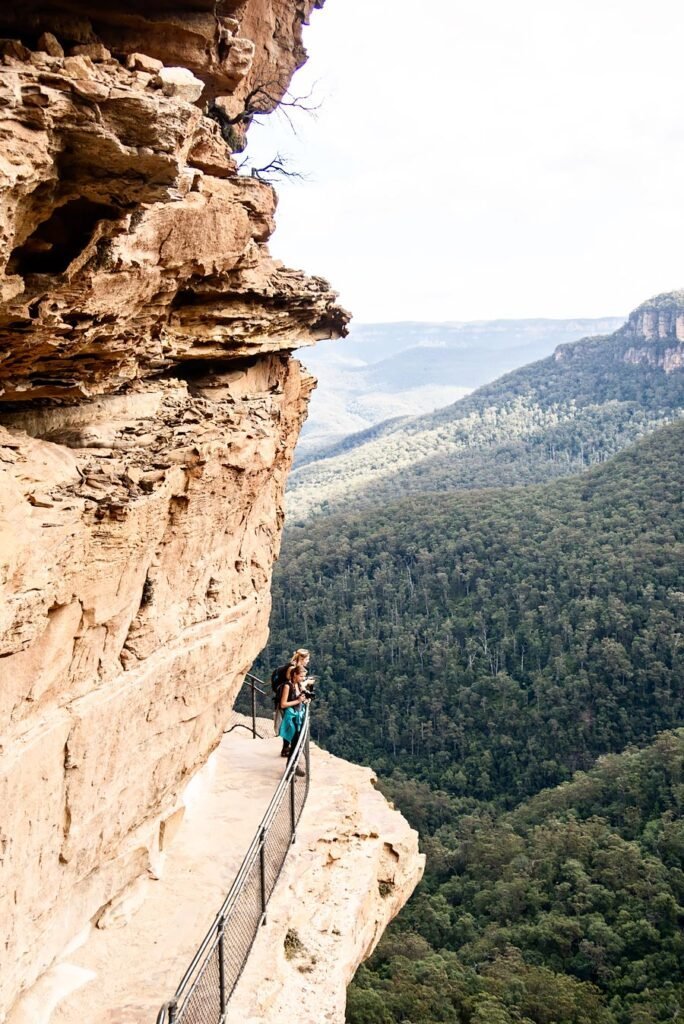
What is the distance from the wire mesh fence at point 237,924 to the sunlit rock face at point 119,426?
3.76ft

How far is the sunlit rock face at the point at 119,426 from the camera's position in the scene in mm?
5297

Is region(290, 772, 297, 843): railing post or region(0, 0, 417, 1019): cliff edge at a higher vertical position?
region(0, 0, 417, 1019): cliff edge

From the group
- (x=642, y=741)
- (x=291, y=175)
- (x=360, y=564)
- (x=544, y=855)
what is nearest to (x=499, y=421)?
(x=360, y=564)

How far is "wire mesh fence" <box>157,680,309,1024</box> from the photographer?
6.54 m

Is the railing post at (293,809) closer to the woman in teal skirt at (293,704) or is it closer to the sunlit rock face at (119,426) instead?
the sunlit rock face at (119,426)

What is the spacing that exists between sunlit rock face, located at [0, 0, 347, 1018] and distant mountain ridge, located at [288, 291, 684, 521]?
328ft

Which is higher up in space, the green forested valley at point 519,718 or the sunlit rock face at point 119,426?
the sunlit rock face at point 119,426

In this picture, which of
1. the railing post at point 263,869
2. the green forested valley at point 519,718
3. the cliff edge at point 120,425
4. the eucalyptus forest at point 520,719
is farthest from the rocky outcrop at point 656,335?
the railing post at point 263,869

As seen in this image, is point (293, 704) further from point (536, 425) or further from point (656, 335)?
point (656, 335)

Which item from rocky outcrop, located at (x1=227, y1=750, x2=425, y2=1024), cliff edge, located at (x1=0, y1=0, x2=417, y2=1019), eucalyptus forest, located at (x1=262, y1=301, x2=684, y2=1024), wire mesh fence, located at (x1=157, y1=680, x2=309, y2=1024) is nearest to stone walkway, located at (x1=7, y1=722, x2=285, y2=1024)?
cliff edge, located at (x1=0, y1=0, x2=417, y2=1019)

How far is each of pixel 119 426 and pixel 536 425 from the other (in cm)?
14046

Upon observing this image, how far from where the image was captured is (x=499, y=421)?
148000 mm

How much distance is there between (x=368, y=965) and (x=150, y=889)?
79.2 feet

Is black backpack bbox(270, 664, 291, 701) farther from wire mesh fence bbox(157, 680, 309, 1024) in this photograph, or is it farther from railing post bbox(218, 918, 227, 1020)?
railing post bbox(218, 918, 227, 1020)
